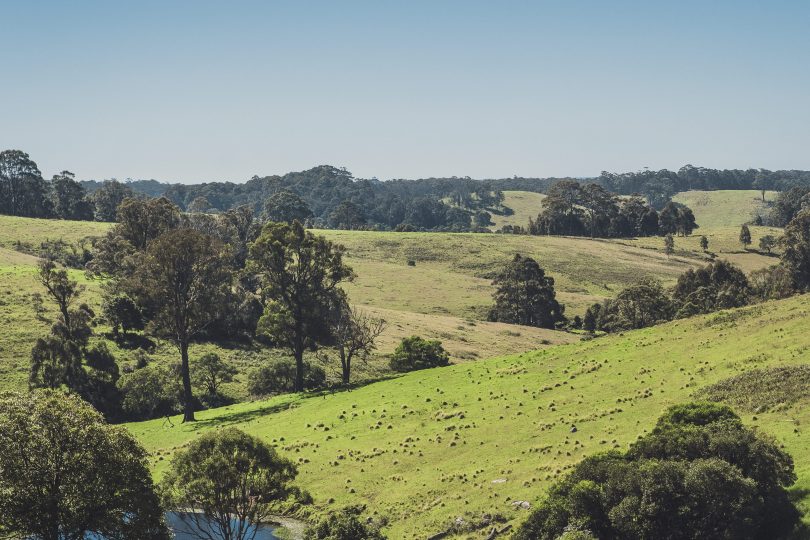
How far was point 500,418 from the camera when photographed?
2004 inches

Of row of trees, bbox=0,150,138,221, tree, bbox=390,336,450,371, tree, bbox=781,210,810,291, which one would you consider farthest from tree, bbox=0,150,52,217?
tree, bbox=781,210,810,291

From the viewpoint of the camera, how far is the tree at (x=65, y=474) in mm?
27188

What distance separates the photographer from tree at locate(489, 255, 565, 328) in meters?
123

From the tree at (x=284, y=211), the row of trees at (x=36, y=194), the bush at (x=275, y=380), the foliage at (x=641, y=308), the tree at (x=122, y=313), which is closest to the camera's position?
the bush at (x=275, y=380)

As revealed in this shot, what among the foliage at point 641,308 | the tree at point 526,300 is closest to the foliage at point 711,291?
the foliage at point 641,308

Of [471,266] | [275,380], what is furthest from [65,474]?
[471,266]

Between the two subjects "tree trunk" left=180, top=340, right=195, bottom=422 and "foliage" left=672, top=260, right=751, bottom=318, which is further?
"foliage" left=672, top=260, right=751, bottom=318

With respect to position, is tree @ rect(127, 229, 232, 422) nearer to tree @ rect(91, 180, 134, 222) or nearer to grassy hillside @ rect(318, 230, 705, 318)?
grassy hillside @ rect(318, 230, 705, 318)

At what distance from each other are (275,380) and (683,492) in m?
52.1

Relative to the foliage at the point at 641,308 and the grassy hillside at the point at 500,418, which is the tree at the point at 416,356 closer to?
the grassy hillside at the point at 500,418

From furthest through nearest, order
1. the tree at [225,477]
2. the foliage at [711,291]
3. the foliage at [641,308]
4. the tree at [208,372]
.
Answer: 1. the foliage at [641,308]
2. the foliage at [711,291]
3. the tree at [208,372]
4. the tree at [225,477]

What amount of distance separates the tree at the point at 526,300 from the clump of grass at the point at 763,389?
7601 cm

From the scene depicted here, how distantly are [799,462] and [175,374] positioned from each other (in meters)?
55.8

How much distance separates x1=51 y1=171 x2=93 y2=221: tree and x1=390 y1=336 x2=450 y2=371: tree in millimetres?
132698
